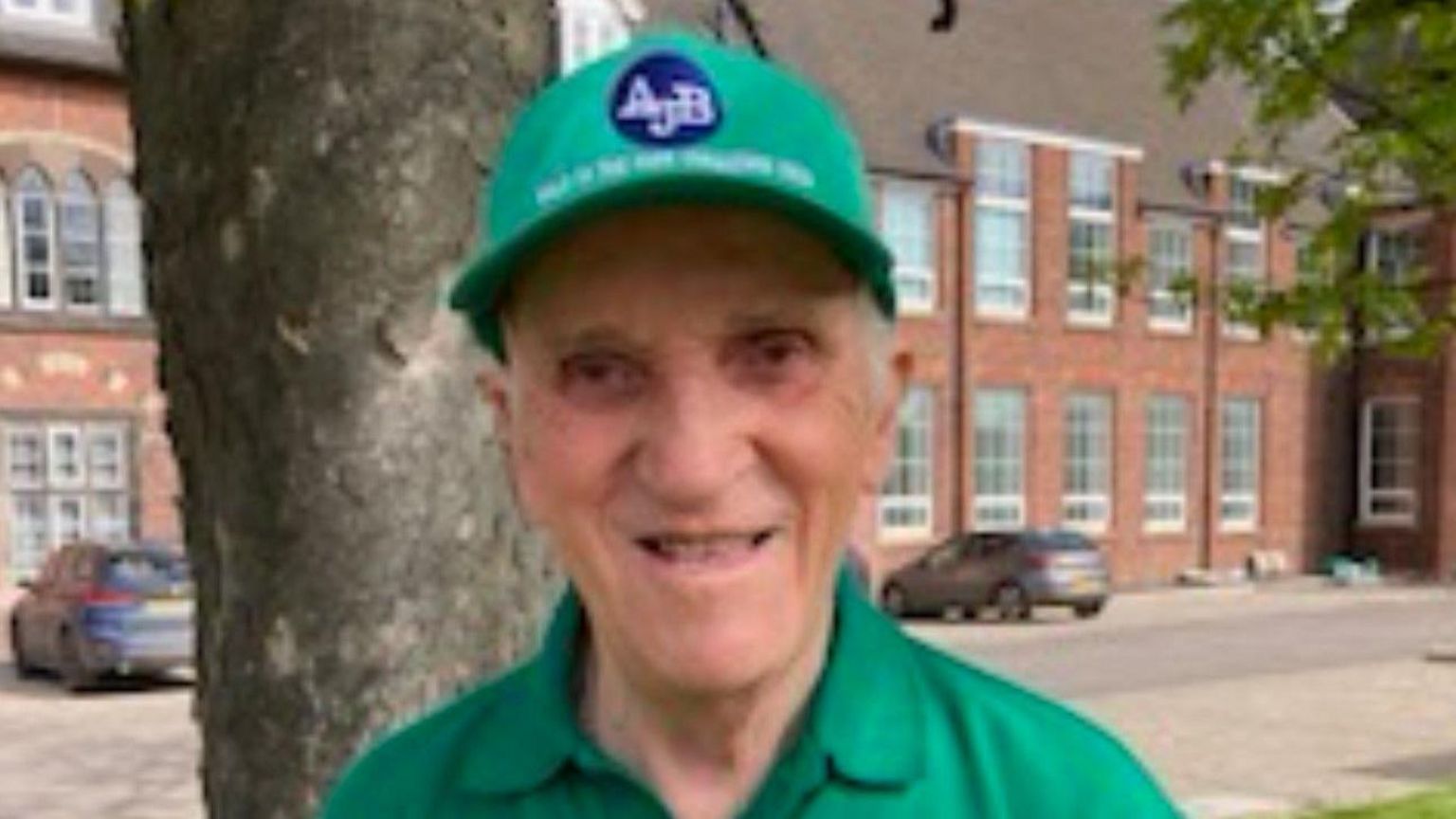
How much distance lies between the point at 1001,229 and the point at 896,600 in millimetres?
7814

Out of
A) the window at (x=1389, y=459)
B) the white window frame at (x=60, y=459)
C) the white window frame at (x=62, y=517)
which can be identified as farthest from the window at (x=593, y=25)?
the window at (x=1389, y=459)

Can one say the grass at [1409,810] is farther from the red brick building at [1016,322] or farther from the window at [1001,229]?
the window at [1001,229]

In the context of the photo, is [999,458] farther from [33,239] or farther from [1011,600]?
[33,239]

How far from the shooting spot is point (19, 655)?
687 inches

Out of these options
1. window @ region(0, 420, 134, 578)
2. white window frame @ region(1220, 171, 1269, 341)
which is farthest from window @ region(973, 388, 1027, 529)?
window @ region(0, 420, 134, 578)

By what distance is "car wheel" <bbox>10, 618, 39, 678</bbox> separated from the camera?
56.6ft

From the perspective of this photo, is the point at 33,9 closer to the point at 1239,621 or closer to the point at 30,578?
the point at 30,578

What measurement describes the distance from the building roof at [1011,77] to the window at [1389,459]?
5.73 metres

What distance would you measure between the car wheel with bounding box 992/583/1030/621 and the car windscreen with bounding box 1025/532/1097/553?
0.65 meters

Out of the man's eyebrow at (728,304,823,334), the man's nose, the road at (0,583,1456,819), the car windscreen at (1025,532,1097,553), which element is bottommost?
the road at (0,583,1456,819)

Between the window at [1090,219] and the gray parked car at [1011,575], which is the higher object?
the window at [1090,219]

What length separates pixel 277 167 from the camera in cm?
220

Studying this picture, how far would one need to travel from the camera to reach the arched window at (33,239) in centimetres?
2111

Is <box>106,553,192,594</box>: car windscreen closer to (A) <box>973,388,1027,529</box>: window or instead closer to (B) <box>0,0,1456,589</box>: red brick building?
(B) <box>0,0,1456,589</box>: red brick building
